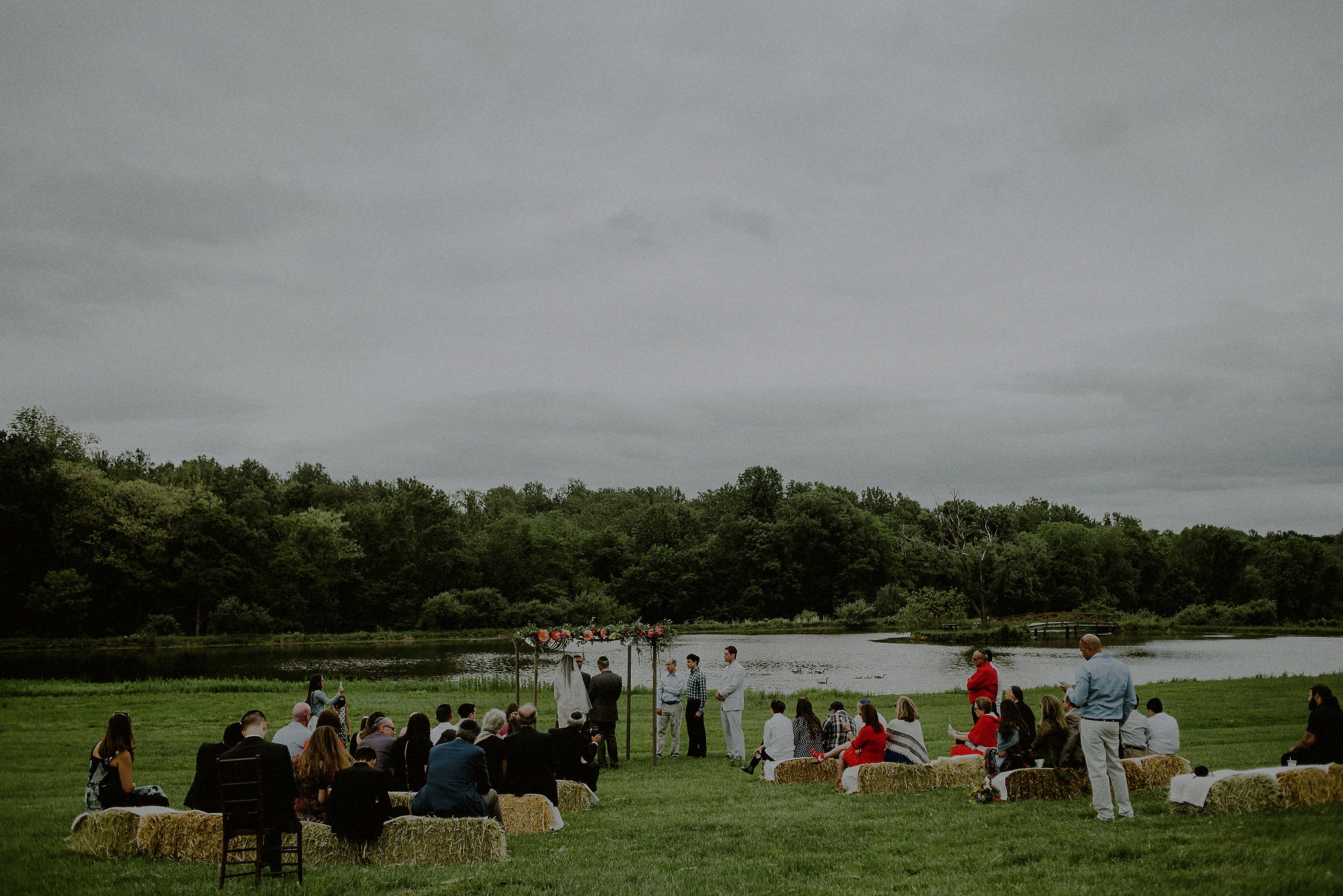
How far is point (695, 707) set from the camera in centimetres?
1700

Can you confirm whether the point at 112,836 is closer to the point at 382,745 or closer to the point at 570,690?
the point at 382,745

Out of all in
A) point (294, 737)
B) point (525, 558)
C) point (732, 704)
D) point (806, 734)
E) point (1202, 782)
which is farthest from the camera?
point (525, 558)

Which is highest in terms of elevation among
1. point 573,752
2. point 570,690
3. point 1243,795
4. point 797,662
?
point 1243,795

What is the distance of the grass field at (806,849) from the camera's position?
6477 mm

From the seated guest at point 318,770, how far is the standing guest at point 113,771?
170cm

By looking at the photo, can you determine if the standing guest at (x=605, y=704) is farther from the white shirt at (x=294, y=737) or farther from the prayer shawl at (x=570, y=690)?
the white shirt at (x=294, y=737)

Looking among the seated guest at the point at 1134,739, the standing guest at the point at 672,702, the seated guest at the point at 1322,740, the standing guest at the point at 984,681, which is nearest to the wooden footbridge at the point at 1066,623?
the standing guest at the point at 672,702

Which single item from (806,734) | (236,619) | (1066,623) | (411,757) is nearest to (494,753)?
(411,757)

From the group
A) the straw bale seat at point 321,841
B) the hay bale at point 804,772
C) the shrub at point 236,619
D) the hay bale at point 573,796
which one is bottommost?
the shrub at point 236,619

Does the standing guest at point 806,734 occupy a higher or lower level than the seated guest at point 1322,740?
lower

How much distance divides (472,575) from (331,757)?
275 feet

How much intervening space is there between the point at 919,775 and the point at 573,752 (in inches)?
183

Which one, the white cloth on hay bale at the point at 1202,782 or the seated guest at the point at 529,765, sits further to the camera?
the seated guest at the point at 529,765

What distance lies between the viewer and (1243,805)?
27.1ft
